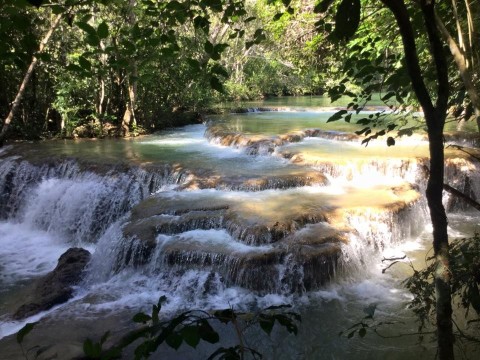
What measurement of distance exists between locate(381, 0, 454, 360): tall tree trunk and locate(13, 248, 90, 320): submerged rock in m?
4.99

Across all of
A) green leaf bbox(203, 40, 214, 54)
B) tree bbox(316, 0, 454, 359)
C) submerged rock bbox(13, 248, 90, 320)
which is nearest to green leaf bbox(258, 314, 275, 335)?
tree bbox(316, 0, 454, 359)

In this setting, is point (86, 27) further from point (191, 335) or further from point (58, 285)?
point (58, 285)

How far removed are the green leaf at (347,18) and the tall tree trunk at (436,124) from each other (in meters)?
0.22

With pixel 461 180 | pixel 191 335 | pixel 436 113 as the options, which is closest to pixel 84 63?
pixel 191 335

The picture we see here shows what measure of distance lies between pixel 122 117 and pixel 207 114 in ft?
20.2

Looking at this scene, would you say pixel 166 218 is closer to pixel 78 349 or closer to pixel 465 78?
pixel 78 349

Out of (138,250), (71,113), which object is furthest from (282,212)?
(71,113)

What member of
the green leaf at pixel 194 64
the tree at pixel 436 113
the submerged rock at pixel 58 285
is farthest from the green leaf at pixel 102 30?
the submerged rock at pixel 58 285

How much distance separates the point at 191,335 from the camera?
1.12m

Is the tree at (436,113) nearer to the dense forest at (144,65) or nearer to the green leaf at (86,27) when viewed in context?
the dense forest at (144,65)

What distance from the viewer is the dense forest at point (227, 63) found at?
5.26ft

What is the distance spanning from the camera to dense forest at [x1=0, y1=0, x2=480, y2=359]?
63.1 inches

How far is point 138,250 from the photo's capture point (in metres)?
6.16

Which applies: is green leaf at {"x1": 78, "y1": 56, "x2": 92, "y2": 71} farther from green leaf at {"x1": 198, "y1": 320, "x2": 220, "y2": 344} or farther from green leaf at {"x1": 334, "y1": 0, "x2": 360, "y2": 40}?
green leaf at {"x1": 198, "y1": 320, "x2": 220, "y2": 344}
